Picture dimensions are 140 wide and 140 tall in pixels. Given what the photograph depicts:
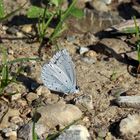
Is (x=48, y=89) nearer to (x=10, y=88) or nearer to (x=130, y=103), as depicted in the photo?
(x=10, y=88)

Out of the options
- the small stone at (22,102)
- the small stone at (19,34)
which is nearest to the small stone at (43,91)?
the small stone at (22,102)

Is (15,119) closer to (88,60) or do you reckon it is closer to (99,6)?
(88,60)

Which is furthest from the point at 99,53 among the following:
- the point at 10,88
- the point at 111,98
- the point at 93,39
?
the point at 10,88

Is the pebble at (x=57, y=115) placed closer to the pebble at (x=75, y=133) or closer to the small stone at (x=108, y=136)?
the pebble at (x=75, y=133)

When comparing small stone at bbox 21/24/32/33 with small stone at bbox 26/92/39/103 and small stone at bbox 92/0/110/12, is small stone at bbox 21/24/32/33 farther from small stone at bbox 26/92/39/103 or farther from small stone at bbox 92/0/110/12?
small stone at bbox 26/92/39/103

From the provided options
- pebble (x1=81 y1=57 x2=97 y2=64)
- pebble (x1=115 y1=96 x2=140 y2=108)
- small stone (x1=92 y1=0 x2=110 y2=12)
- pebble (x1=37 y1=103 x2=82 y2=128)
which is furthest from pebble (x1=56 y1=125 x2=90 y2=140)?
small stone (x1=92 y1=0 x2=110 y2=12)

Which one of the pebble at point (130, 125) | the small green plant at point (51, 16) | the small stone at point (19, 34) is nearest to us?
the pebble at point (130, 125)
